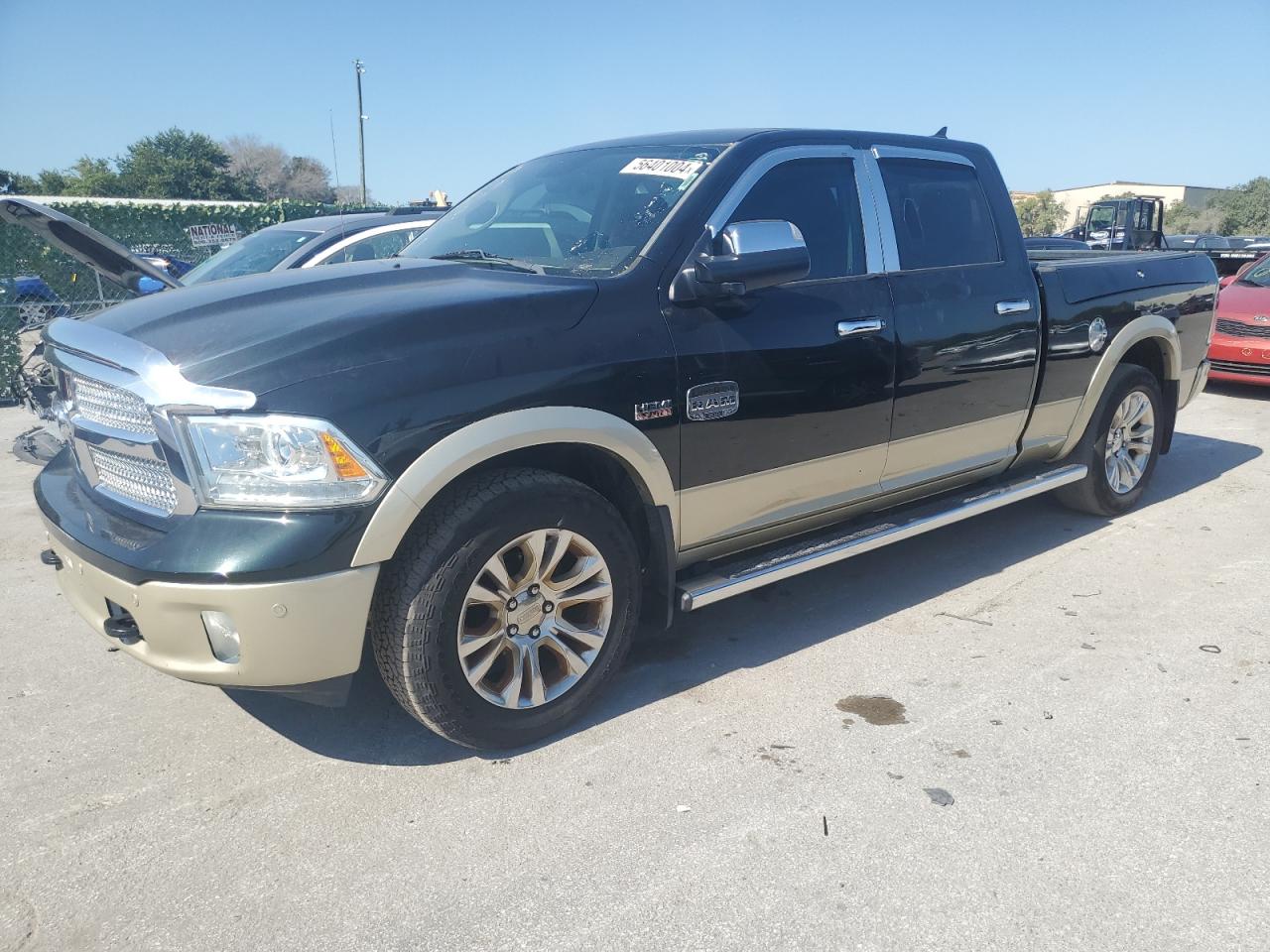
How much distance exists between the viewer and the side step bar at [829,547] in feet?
10.8

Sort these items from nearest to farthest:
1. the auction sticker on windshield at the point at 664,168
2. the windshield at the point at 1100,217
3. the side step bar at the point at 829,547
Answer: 1. the side step bar at the point at 829,547
2. the auction sticker on windshield at the point at 664,168
3. the windshield at the point at 1100,217

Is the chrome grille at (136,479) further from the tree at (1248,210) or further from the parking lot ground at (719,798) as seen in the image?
the tree at (1248,210)

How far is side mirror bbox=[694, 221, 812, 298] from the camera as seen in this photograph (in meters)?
3.01

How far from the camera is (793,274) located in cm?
313

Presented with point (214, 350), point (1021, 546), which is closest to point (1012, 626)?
point (1021, 546)

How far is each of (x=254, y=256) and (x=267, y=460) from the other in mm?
5697

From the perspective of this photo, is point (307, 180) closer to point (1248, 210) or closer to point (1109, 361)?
point (1248, 210)

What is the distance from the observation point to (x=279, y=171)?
202 ft

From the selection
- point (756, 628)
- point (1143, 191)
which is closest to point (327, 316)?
point (756, 628)

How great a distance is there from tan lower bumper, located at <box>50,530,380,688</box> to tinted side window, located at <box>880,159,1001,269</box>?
8.66 ft

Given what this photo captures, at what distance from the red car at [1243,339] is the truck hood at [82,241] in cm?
921

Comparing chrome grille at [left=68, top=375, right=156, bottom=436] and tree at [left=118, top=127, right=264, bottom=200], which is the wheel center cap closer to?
chrome grille at [left=68, top=375, right=156, bottom=436]

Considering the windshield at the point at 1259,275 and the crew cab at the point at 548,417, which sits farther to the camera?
the windshield at the point at 1259,275

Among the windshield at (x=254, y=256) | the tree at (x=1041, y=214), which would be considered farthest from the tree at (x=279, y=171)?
the windshield at (x=254, y=256)
